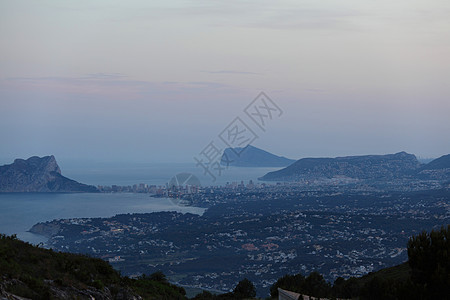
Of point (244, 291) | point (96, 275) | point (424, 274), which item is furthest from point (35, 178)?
point (424, 274)

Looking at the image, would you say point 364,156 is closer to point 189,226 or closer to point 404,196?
point 404,196

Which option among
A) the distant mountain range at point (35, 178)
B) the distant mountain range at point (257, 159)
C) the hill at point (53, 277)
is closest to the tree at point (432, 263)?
the hill at point (53, 277)

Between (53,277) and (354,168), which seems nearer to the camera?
(53,277)

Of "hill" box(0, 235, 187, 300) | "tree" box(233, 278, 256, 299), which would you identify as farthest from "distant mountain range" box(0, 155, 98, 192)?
"hill" box(0, 235, 187, 300)

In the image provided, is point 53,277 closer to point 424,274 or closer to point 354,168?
point 424,274

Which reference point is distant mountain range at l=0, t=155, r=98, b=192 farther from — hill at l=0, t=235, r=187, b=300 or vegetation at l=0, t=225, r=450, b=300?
vegetation at l=0, t=225, r=450, b=300

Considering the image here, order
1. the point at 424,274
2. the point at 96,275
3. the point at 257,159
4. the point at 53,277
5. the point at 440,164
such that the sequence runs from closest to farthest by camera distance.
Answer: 1. the point at 53,277
2. the point at 424,274
3. the point at 96,275
4. the point at 440,164
5. the point at 257,159

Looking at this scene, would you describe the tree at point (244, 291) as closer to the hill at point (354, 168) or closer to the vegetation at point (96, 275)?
the vegetation at point (96, 275)
